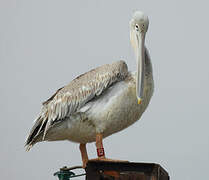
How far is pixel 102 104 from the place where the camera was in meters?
4.30

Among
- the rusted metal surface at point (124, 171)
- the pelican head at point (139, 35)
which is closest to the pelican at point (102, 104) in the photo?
the pelican head at point (139, 35)

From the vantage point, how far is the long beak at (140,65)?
4152mm

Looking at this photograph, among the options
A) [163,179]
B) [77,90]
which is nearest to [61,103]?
[77,90]

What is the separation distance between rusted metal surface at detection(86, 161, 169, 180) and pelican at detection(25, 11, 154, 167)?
192 millimetres

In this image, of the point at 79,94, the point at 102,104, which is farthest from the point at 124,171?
the point at 79,94

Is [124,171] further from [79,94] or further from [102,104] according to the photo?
[79,94]

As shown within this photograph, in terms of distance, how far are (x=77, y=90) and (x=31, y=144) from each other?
66 centimetres

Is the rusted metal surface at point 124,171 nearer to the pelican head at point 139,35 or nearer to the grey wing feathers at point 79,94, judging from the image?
the grey wing feathers at point 79,94

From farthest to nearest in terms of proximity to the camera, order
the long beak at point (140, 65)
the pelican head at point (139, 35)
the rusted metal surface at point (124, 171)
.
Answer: the pelican head at point (139, 35)
the long beak at point (140, 65)
the rusted metal surface at point (124, 171)

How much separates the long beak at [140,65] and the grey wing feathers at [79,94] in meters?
0.21

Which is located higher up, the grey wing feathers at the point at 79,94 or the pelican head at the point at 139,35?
the pelican head at the point at 139,35

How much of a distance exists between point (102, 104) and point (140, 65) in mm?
486

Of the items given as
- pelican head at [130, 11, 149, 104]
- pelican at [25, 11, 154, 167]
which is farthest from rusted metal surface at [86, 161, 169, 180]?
pelican head at [130, 11, 149, 104]

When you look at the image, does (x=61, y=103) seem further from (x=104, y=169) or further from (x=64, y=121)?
(x=104, y=169)
